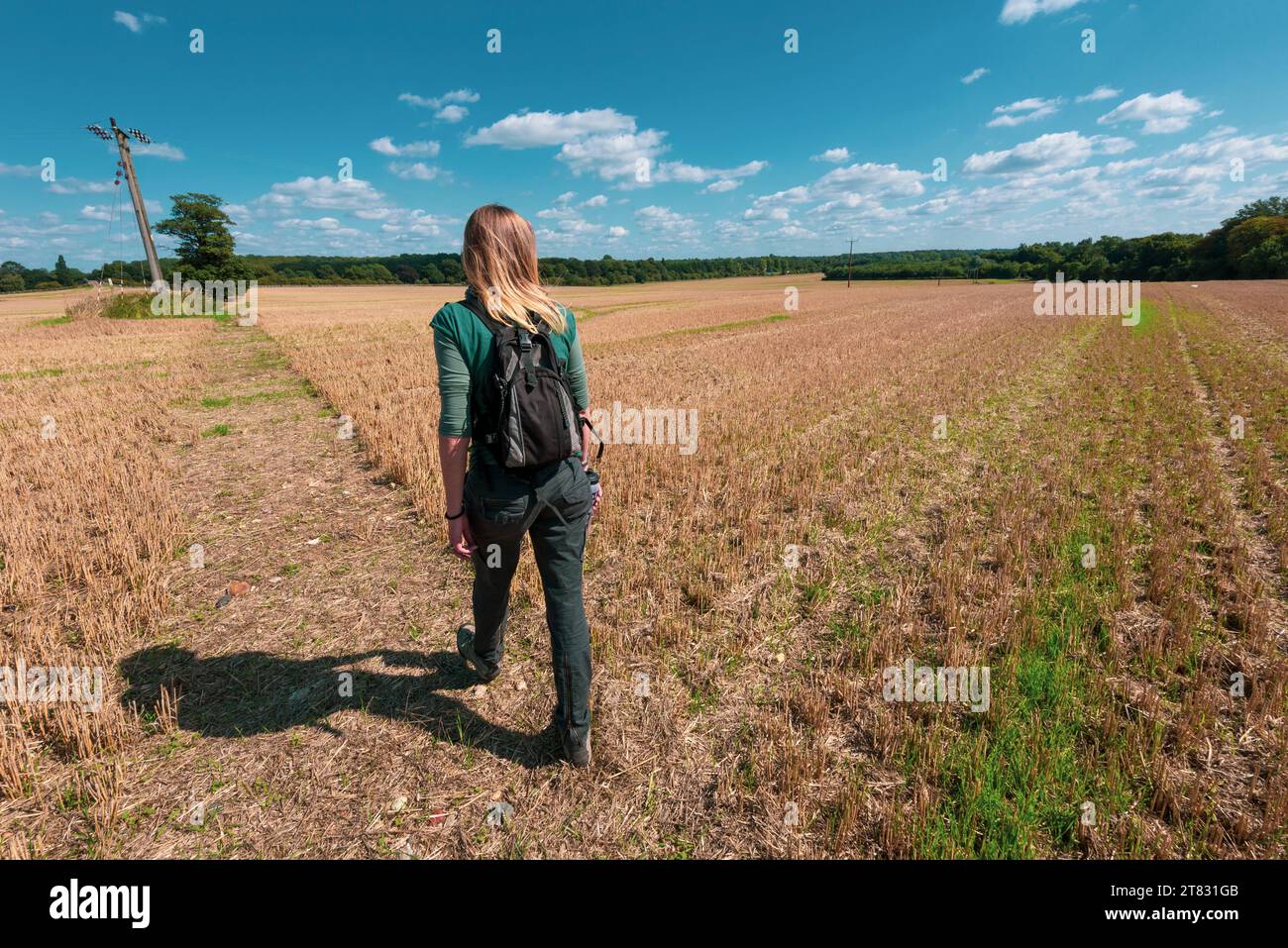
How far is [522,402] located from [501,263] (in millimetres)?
658

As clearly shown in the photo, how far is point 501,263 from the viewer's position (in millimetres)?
2465

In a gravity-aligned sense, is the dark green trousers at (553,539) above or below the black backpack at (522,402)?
below

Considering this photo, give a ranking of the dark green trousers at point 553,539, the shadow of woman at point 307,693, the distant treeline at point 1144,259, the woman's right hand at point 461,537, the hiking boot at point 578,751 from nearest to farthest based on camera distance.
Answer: the dark green trousers at point 553,539
the woman's right hand at point 461,537
the hiking boot at point 578,751
the shadow of woman at point 307,693
the distant treeline at point 1144,259

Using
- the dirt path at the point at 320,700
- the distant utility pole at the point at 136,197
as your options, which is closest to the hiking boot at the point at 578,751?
the dirt path at the point at 320,700

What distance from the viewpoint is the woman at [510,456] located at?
2.46 metres

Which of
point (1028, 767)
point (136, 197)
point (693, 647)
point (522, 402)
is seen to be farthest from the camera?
point (136, 197)

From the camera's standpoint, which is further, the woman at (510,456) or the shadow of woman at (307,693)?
the shadow of woman at (307,693)

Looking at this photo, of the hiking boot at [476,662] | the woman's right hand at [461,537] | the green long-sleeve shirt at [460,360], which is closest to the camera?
the green long-sleeve shirt at [460,360]

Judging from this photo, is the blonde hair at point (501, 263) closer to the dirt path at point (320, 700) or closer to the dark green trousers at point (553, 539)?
the dark green trousers at point (553, 539)

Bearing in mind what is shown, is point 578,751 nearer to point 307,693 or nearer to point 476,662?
point 476,662

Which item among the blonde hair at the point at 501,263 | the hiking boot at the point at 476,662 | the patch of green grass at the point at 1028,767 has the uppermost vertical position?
the blonde hair at the point at 501,263

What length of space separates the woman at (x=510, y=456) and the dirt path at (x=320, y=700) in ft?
2.66

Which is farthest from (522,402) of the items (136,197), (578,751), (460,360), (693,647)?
(136,197)
